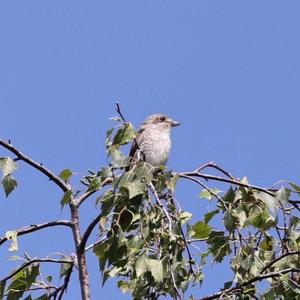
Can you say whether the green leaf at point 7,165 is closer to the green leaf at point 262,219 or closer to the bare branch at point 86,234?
the bare branch at point 86,234

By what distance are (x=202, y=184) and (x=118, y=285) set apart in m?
1.03

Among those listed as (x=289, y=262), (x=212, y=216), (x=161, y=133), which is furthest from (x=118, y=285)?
(x=161, y=133)

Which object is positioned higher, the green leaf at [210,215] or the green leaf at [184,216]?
the green leaf at [210,215]

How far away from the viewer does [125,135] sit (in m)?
5.68

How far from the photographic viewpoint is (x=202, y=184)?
18.6 feet

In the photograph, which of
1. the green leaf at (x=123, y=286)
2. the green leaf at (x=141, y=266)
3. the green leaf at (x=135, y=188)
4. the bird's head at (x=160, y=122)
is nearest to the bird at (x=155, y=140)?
the bird's head at (x=160, y=122)

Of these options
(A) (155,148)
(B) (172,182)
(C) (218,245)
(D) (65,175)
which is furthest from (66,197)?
(A) (155,148)

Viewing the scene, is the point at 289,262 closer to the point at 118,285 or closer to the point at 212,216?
the point at 212,216

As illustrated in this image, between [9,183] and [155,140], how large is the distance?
4422 millimetres

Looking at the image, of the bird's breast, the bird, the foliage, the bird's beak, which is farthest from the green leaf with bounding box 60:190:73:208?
the bird's beak

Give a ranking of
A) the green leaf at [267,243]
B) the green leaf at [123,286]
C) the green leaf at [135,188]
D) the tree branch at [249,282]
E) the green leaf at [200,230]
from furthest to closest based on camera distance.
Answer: the green leaf at [123,286] < the green leaf at [267,243] < the green leaf at [200,230] < the green leaf at [135,188] < the tree branch at [249,282]

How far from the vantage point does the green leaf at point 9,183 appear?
18.6 ft

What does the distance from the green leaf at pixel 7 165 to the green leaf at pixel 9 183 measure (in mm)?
40

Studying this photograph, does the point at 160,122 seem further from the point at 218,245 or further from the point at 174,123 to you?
the point at 218,245
